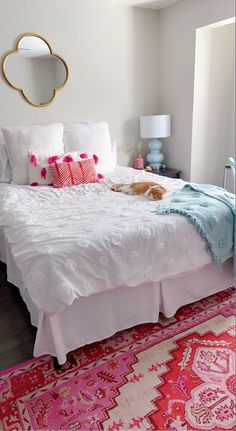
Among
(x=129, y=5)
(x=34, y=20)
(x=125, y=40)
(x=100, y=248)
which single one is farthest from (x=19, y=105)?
(x=100, y=248)

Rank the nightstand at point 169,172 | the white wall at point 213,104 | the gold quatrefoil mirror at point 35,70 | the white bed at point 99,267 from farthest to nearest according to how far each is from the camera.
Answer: the nightstand at point 169,172
the white wall at point 213,104
the gold quatrefoil mirror at point 35,70
the white bed at point 99,267

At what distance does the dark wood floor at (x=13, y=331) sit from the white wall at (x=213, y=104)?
2.38 m

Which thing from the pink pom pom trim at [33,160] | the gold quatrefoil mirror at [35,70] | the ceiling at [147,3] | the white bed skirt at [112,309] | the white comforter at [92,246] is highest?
the ceiling at [147,3]

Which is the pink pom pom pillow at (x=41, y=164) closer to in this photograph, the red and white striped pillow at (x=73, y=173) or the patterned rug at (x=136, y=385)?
the red and white striped pillow at (x=73, y=173)

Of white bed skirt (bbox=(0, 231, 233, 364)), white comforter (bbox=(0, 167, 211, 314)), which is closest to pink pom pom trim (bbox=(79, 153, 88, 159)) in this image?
white comforter (bbox=(0, 167, 211, 314))

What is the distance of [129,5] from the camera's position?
134 inches

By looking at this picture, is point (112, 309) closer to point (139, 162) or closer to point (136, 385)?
point (136, 385)

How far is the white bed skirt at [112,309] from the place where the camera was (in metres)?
1.57

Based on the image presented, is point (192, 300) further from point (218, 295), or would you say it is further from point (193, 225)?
point (193, 225)

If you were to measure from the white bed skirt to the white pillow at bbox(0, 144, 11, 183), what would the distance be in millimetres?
1079

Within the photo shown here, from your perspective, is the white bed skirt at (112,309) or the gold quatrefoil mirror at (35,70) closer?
the white bed skirt at (112,309)

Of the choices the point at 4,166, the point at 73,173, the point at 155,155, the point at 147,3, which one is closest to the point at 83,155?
the point at 73,173

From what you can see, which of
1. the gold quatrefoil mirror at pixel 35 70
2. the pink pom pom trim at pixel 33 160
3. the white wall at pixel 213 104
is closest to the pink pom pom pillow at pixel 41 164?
the pink pom pom trim at pixel 33 160

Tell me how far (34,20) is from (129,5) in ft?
3.55
